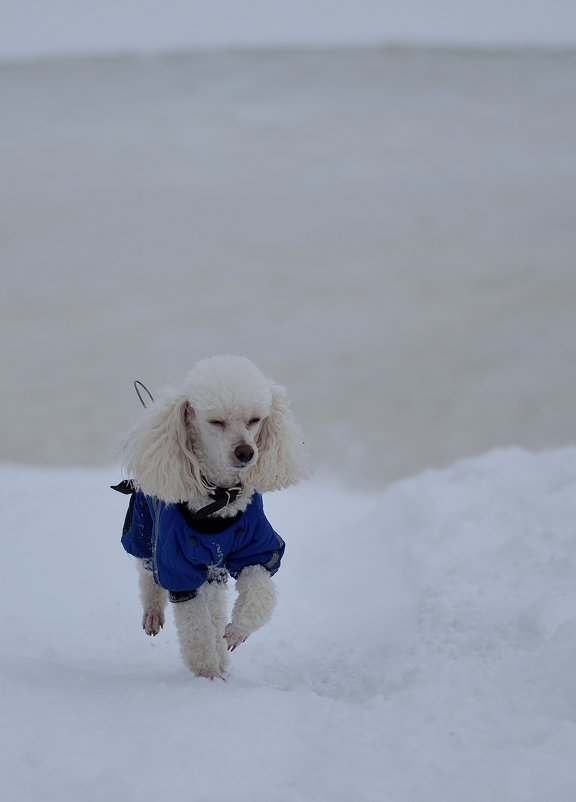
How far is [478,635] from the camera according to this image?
2875 millimetres

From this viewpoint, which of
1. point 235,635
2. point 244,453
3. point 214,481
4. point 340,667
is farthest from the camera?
point 340,667

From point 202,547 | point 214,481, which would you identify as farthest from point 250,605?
point 214,481

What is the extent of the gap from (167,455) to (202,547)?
35cm

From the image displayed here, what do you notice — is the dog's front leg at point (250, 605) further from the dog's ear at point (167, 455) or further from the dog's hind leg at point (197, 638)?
the dog's ear at point (167, 455)

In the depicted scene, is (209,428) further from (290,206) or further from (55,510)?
(290,206)

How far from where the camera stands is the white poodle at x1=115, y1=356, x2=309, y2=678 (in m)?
Result: 2.71

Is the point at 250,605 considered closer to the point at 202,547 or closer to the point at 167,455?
the point at 202,547

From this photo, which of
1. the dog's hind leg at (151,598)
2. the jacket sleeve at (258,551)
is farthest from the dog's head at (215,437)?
the dog's hind leg at (151,598)

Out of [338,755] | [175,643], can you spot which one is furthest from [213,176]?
[338,755]

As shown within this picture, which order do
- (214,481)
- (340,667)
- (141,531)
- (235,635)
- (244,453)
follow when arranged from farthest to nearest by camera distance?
(141,531) → (340,667) → (214,481) → (235,635) → (244,453)

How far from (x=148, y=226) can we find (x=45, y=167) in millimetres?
3069

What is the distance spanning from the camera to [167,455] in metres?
2.76

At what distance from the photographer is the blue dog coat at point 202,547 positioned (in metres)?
2.77

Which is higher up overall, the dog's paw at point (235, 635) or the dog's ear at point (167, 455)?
the dog's ear at point (167, 455)
